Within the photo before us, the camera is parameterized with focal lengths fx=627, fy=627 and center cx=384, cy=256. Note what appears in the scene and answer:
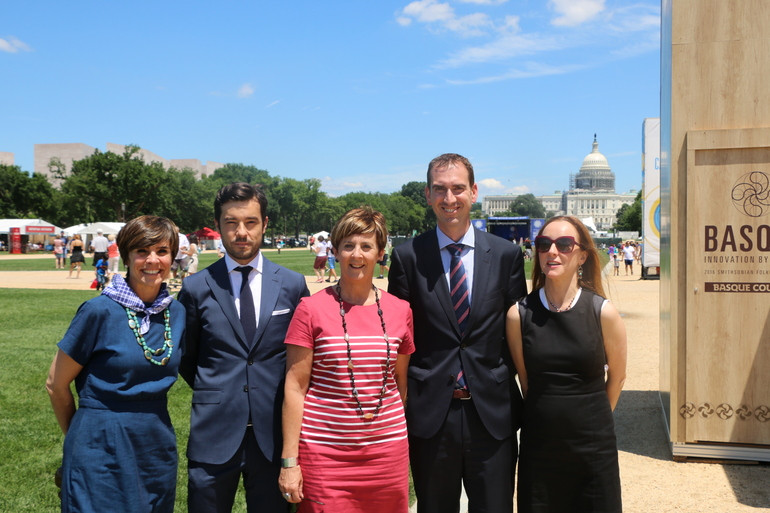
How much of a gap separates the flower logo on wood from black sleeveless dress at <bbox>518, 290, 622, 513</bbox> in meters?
2.97

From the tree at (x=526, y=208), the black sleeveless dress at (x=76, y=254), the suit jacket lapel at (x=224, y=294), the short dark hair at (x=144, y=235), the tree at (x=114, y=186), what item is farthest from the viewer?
the tree at (x=526, y=208)

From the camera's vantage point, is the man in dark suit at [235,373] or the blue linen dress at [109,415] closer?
the blue linen dress at [109,415]

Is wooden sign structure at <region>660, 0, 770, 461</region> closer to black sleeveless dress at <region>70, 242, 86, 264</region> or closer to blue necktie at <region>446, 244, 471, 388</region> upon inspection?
blue necktie at <region>446, 244, 471, 388</region>

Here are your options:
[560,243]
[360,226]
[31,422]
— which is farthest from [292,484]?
[31,422]

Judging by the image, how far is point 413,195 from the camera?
466ft

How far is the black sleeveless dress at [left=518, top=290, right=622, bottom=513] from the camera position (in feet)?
10.4

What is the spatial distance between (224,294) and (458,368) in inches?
48.7

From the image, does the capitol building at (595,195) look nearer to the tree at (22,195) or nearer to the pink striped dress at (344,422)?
the tree at (22,195)

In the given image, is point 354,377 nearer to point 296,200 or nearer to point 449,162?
point 449,162

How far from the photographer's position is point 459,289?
331cm

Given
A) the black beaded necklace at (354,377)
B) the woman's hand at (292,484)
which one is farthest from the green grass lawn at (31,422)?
the black beaded necklace at (354,377)

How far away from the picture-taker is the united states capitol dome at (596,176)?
620 ft

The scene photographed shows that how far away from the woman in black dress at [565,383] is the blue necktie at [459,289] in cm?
25

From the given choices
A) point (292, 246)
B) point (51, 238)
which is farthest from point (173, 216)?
point (292, 246)
